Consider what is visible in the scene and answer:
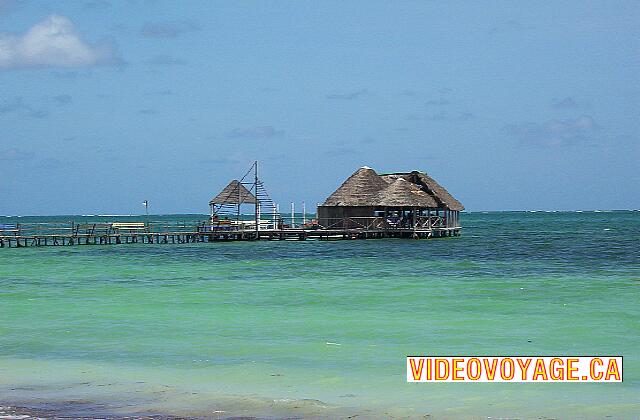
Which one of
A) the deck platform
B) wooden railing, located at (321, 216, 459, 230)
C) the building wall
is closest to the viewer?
the deck platform

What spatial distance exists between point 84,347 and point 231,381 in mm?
3945

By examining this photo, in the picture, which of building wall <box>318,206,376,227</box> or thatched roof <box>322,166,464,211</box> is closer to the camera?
thatched roof <box>322,166,464,211</box>

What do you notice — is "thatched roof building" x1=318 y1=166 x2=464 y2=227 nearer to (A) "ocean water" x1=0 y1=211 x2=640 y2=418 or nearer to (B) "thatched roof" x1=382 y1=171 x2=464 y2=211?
(B) "thatched roof" x1=382 y1=171 x2=464 y2=211

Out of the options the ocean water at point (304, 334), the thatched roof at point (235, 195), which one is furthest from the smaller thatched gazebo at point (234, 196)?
the ocean water at point (304, 334)

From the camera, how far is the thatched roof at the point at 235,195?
53.2 metres

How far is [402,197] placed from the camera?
165ft

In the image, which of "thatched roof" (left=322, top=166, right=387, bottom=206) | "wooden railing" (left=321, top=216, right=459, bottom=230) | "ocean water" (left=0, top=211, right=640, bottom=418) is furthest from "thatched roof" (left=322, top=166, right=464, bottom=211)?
"ocean water" (left=0, top=211, right=640, bottom=418)

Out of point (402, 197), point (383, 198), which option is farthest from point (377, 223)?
point (402, 197)

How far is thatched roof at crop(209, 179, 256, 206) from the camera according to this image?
174 feet

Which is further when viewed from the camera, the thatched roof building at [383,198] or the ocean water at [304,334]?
the thatched roof building at [383,198]

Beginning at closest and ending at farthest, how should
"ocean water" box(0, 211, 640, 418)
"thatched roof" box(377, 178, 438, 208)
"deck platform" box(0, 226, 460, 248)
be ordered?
"ocean water" box(0, 211, 640, 418), "thatched roof" box(377, 178, 438, 208), "deck platform" box(0, 226, 460, 248)

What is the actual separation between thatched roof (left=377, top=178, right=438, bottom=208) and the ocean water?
16993 mm

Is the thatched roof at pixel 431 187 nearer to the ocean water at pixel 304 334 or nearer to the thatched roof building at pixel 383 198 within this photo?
the thatched roof building at pixel 383 198

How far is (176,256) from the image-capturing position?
4019 centimetres
